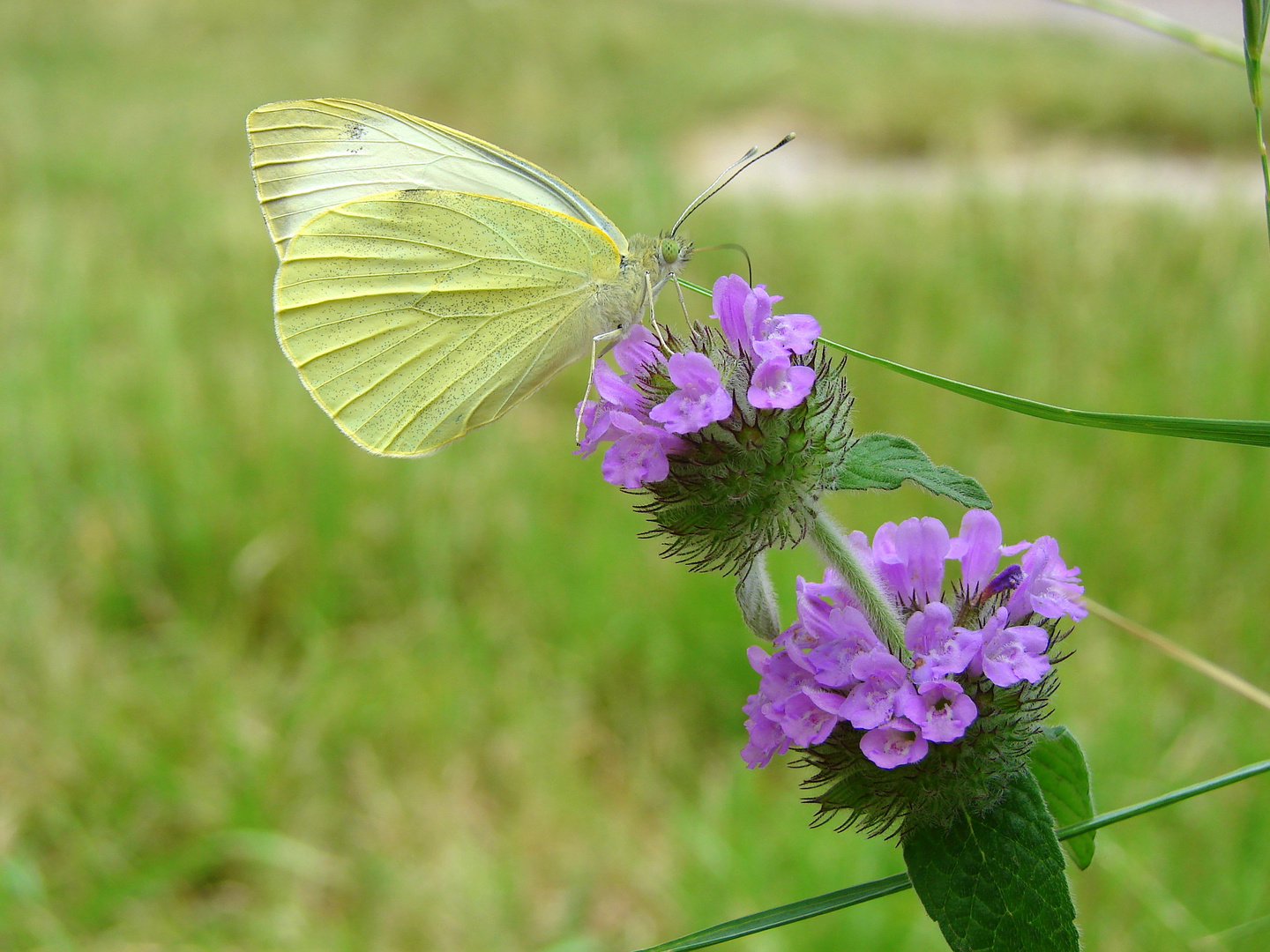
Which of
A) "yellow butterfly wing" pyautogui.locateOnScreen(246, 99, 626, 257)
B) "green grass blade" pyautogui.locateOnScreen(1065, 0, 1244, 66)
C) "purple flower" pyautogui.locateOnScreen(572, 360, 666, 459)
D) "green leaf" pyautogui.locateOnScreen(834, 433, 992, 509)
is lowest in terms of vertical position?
"green leaf" pyautogui.locateOnScreen(834, 433, 992, 509)

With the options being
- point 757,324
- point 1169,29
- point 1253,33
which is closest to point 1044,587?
point 757,324

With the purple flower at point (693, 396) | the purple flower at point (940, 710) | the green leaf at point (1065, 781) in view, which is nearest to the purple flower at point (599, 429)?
the purple flower at point (693, 396)

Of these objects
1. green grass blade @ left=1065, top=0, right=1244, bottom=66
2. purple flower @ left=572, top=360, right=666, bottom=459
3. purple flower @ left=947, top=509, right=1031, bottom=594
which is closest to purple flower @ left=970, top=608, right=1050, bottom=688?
purple flower @ left=947, top=509, right=1031, bottom=594

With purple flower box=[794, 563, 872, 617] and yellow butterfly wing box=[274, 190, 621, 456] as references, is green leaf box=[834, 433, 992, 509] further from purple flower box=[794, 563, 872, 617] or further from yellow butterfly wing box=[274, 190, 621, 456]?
yellow butterfly wing box=[274, 190, 621, 456]

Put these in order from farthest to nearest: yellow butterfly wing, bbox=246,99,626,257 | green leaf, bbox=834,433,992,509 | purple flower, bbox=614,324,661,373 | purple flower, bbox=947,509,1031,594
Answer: yellow butterfly wing, bbox=246,99,626,257 → purple flower, bbox=614,324,661,373 → purple flower, bbox=947,509,1031,594 → green leaf, bbox=834,433,992,509

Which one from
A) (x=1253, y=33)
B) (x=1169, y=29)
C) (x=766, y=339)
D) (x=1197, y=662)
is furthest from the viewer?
(x=1169, y=29)

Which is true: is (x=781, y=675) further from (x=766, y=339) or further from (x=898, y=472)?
(x=766, y=339)
